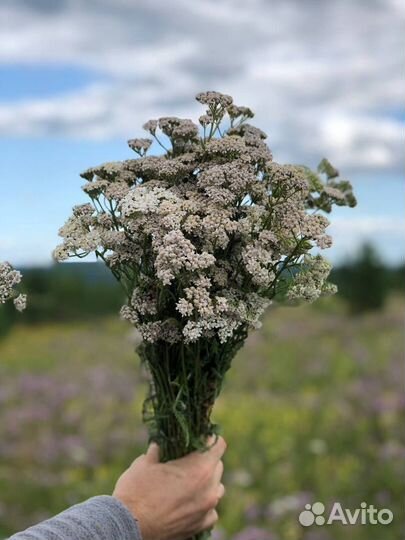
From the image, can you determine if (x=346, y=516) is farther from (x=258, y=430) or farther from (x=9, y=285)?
(x=9, y=285)

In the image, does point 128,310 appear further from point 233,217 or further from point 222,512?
point 222,512

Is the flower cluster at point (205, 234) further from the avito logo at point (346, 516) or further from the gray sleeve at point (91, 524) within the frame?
the avito logo at point (346, 516)

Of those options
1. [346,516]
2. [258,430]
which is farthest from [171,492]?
[258,430]

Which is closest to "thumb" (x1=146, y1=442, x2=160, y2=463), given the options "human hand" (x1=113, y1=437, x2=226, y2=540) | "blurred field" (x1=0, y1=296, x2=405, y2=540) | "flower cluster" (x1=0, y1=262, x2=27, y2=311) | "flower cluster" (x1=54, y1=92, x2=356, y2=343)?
"human hand" (x1=113, y1=437, x2=226, y2=540)

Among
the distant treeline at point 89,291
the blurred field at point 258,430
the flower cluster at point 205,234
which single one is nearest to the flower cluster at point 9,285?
the flower cluster at point 205,234

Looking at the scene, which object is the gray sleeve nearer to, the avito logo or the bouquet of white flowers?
the bouquet of white flowers

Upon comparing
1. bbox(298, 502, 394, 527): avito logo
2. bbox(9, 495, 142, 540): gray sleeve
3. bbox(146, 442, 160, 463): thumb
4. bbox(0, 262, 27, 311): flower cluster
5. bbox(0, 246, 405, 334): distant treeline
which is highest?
bbox(0, 246, 405, 334): distant treeline

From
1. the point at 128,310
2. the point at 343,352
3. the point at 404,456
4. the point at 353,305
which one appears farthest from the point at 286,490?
the point at 353,305
